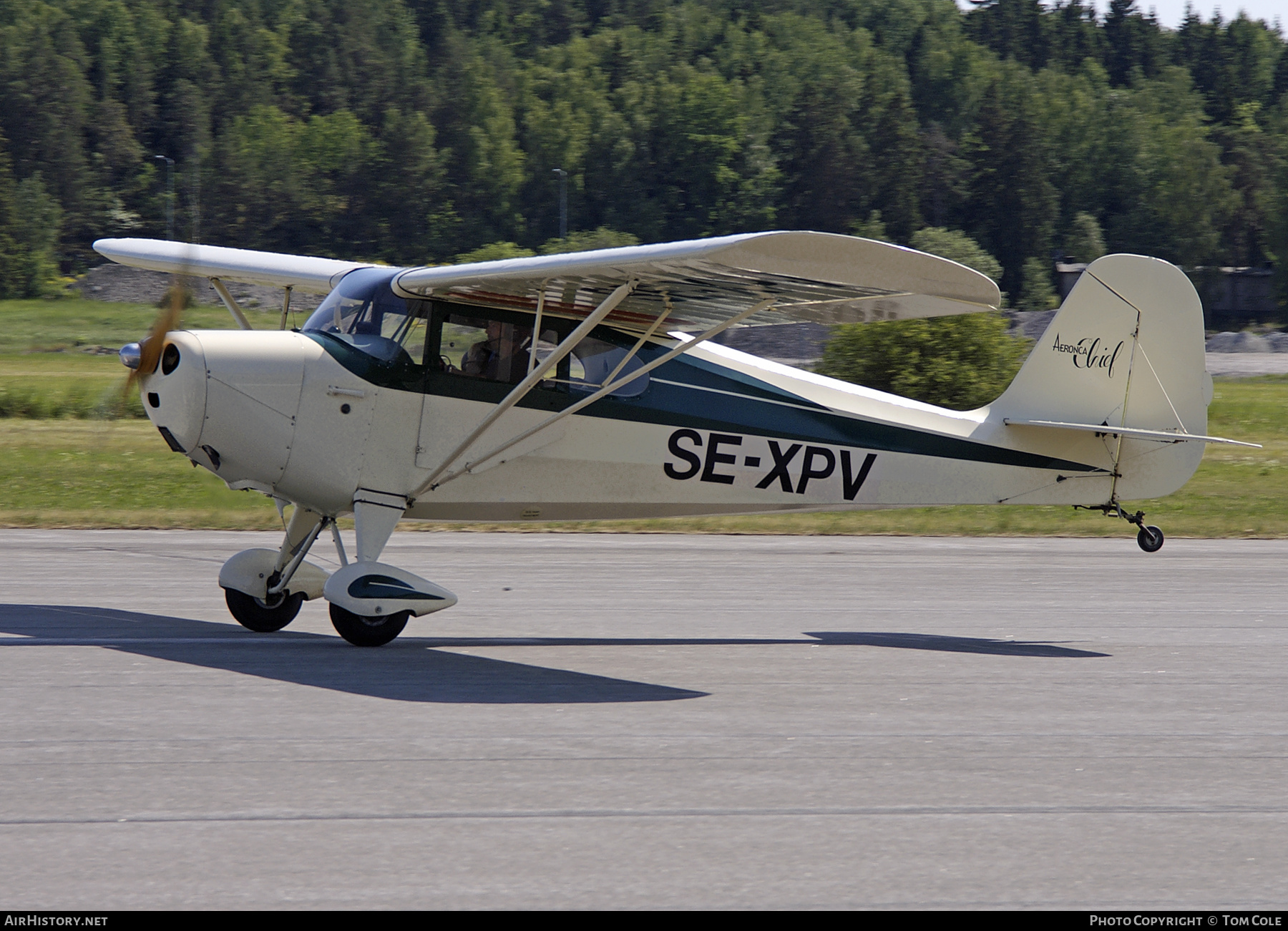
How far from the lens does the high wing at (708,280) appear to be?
22.5ft

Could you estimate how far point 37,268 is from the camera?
9144 cm

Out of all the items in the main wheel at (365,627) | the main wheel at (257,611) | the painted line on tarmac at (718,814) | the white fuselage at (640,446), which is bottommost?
the main wheel at (257,611)

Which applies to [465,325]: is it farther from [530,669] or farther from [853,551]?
[853,551]

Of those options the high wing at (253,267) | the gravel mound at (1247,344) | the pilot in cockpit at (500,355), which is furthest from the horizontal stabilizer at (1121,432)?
the gravel mound at (1247,344)

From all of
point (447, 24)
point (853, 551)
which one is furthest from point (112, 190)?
point (853, 551)

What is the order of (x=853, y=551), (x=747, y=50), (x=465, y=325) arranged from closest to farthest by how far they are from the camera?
(x=465, y=325) < (x=853, y=551) < (x=747, y=50)

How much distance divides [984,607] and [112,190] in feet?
369

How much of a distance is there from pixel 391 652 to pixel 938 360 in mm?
17889

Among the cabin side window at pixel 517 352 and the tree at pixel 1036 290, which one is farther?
the tree at pixel 1036 290

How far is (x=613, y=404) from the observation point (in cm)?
917

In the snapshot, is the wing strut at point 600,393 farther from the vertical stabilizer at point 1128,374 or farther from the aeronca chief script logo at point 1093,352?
the aeronca chief script logo at point 1093,352

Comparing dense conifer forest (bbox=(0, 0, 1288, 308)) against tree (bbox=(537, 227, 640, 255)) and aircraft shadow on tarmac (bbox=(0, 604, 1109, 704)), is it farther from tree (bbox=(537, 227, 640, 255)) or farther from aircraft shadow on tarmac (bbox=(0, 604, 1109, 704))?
aircraft shadow on tarmac (bbox=(0, 604, 1109, 704))

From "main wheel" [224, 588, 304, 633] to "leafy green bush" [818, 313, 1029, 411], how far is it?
1707 cm

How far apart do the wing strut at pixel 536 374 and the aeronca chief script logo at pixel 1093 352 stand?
3669 millimetres
